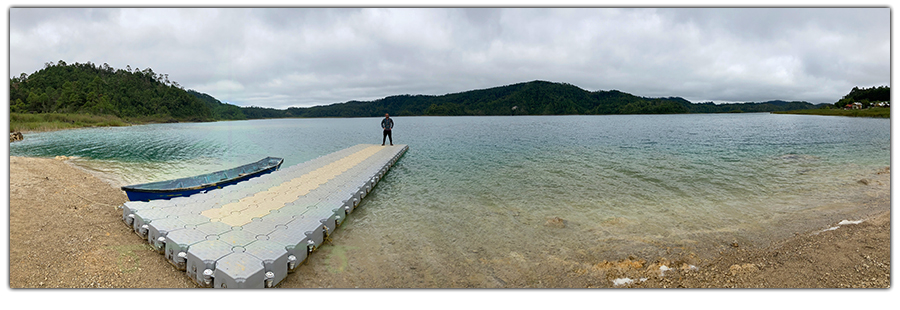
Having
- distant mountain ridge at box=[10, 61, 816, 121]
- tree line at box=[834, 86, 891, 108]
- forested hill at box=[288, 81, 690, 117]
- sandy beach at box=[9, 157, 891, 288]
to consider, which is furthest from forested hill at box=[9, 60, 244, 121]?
forested hill at box=[288, 81, 690, 117]

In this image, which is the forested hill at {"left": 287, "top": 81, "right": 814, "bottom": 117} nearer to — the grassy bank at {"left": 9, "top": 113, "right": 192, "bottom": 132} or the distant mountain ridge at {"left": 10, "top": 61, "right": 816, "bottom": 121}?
the distant mountain ridge at {"left": 10, "top": 61, "right": 816, "bottom": 121}

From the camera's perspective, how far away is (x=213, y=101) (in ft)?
57.0

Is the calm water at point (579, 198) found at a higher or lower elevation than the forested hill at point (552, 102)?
lower

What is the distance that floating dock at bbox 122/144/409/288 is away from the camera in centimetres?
505

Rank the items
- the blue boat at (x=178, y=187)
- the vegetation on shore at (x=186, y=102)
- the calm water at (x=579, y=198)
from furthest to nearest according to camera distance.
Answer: the vegetation on shore at (x=186, y=102), the blue boat at (x=178, y=187), the calm water at (x=579, y=198)

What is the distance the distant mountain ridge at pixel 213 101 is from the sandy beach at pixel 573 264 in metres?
2.83

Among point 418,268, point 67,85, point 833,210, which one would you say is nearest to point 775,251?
point 833,210

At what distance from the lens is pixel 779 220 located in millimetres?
8781

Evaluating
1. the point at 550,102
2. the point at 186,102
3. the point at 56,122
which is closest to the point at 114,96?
the point at 186,102

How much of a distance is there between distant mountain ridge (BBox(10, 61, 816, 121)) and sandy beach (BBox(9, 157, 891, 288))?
2.83 metres

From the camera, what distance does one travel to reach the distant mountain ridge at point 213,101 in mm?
51094

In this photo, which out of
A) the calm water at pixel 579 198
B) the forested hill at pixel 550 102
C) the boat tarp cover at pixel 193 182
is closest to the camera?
the calm water at pixel 579 198

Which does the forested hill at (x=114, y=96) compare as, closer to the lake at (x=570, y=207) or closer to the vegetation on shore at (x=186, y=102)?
the vegetation on shore at (x=186, y=102)

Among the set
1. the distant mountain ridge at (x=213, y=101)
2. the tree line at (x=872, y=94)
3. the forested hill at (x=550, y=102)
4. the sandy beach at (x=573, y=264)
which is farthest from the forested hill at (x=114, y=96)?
the forested hill at (x=550, y=102)
